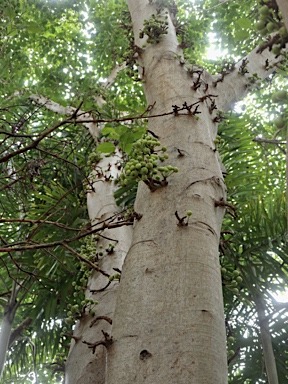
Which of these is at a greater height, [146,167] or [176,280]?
[146,167]

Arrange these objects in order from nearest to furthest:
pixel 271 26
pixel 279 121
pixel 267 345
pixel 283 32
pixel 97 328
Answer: pixel 283 32 < pixel 271 26 < pixel 279 121 < pixel 97 328 < pixel 267 345

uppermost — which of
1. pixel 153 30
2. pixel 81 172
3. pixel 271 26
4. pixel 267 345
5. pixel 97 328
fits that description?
pixel 153 30

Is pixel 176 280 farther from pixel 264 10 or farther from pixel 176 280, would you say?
pixel 264 10

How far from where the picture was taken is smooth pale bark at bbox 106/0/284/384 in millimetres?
1105

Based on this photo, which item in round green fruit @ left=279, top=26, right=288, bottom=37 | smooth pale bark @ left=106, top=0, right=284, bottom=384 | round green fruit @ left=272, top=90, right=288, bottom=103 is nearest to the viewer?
smooth pale bark @ left=106, top=0, right=284, bottom=384

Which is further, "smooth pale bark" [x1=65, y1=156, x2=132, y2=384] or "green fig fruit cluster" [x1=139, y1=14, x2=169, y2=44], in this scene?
"green fig fruit cluster" [x1=139, y1=14, x2=169, y2=44]

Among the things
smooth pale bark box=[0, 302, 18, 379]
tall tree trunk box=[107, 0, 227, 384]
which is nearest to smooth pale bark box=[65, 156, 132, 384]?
tall tree trunk box=[107, 0, 227, 384]

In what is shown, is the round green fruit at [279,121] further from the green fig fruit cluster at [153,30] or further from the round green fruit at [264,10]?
the green fig fruit cluster at [153,30]

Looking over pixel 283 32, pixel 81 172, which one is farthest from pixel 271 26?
pixel 81 172

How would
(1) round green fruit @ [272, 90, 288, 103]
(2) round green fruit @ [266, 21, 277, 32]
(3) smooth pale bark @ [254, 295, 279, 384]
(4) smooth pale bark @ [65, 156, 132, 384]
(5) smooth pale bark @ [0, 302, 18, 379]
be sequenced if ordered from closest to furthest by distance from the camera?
1. (2) round green fruit @ [266, 21, 277, 32]
2. (1) round green fruit @ [272, 90, 288, 103]
3. (4) smooth pale bark @ [65, 156, 132, 384]
4. (3) smooth pale bark @ [254, 295, 279, 384]
5. (5) smooth pale bark @ [0, 302, 18, 379]

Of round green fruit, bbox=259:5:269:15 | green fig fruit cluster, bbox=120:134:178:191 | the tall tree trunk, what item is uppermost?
round green fruit, bbox=259:5:269:15

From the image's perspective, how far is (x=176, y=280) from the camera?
1.30m

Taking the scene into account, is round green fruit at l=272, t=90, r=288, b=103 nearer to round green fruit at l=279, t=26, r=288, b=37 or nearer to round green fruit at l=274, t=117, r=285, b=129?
round green fruit at l=274, t=117, r=285, b=129

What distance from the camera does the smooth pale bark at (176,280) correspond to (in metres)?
1.11
